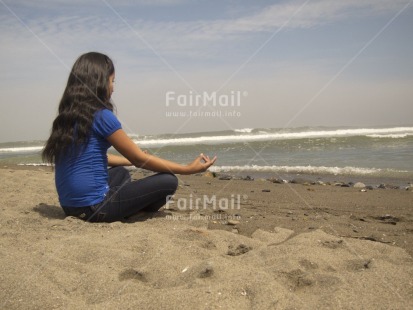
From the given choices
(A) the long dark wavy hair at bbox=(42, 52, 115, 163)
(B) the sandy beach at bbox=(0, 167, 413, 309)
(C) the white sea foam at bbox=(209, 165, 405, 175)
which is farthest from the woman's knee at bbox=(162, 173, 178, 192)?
(C) the white sea foam at bbox=(209, 165, 405, 175)

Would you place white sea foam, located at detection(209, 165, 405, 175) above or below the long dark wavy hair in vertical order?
below

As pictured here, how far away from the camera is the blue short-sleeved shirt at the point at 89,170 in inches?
124

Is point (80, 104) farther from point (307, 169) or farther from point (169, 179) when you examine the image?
point (307, 169)

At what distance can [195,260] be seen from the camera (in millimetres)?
2557

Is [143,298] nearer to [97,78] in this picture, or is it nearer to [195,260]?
[195,260]

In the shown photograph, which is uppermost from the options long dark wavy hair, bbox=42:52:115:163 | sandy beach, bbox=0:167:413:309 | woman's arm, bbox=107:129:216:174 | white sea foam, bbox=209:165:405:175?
long dark wavy hair, bbox=42:52:115:163

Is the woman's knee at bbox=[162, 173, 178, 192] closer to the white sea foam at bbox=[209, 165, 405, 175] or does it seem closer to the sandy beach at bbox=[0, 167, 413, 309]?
the sandy beach at bbox=[0, 167, 413, 309]

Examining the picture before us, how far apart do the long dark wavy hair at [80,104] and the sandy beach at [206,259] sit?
66 centimetres

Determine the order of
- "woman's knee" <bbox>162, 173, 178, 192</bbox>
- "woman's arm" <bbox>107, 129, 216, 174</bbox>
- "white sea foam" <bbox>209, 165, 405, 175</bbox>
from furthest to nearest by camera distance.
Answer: "white sea foam" <bbox>209, 165, 405, 175</bbox>, "woman's knee" <bbox>162, 173, 178, 192</bbox>, "woman's arm" <bbox>107, 129, 216, 174</bbox>

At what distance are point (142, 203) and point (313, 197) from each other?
2.61 meters

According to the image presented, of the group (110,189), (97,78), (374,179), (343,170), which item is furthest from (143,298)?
(343,170)

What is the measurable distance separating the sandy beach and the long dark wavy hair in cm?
66

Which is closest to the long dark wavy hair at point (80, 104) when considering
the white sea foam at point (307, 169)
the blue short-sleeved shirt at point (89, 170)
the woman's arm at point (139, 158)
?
the blue short-sleeved shirt at point (89, 170)

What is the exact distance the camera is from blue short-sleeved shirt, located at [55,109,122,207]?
3150mm
